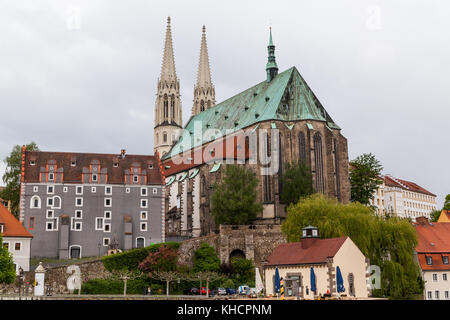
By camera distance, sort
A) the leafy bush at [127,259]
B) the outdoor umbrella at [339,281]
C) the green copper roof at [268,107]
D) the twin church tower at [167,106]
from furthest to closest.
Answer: the twin church tower at [167,106] → the green copper roof at [268,107] → the leafy bush at [127,259] → the outdoor umbrella at [339,281]

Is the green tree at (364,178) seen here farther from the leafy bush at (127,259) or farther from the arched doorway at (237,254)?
the leafy bush at (127,259)

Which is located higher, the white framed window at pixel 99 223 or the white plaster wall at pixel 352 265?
the white framed window at pixel 99 223

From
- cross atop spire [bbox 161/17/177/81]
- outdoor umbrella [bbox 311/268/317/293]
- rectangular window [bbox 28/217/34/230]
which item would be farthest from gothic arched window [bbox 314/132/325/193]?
cross atop spire [bbox 161/17/177/81]

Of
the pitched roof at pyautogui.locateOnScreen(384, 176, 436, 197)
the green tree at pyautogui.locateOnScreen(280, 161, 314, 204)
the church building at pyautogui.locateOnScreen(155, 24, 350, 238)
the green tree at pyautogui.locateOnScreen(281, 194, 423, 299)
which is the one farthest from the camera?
the pitched roof at pyautogui.locateOnScreen(384, 176, 436, 197)

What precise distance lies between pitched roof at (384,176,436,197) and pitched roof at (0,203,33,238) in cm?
9071

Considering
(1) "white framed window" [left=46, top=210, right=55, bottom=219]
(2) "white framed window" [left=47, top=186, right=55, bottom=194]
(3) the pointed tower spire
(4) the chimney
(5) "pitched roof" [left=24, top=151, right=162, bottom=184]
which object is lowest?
(4) the chimney

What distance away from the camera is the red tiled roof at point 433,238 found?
58438mm

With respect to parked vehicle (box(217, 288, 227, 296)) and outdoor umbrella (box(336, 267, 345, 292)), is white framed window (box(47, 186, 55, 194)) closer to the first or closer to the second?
parked vehicle (box(217, 288, 227, 296))

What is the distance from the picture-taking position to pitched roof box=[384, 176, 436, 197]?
132m

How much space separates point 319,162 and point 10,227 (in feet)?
132

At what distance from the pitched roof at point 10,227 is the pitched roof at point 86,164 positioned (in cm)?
832

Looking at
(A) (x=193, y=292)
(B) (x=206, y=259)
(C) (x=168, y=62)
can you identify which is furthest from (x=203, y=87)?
(A) (x=193, y=292)

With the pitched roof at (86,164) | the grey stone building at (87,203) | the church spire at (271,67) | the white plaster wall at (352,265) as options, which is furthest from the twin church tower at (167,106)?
the white plaster wall at (352,265)
